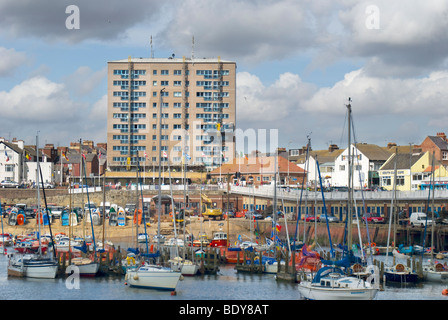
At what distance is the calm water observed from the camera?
51656 millimetres

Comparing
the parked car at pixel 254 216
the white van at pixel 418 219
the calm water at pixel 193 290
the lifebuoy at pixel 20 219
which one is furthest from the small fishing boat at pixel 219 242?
the lifebuoy at pixel 20 219

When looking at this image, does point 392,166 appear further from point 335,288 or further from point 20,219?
point 335,288

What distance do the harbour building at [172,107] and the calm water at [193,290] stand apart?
293ft

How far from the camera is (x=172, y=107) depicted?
151 metres

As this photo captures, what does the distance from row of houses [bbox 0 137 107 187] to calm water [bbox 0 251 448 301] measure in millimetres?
80120

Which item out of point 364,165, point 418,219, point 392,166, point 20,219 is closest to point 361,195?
point 418,219

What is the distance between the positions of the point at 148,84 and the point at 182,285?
97.7 meters

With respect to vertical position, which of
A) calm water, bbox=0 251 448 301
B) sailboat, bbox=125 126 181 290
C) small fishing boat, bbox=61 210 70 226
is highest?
small fishing boat, bbox=61 210 70 226

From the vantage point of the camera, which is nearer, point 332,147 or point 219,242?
point 219,242

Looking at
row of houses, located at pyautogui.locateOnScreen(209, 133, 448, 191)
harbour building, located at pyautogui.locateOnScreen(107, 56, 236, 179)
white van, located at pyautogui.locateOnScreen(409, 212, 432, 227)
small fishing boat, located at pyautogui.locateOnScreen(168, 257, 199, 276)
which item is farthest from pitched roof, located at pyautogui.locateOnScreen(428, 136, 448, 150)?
small fishing boat, located at pyautogui.locateOnScreen(168, 257, 199, 276)

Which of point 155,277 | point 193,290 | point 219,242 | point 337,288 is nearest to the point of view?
point 337,288

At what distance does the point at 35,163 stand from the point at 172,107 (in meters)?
32.4

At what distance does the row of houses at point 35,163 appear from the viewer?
144 m

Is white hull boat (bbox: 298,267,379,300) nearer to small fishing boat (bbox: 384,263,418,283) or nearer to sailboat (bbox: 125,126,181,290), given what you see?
sailboat (bbox: 125,126,181,290)
